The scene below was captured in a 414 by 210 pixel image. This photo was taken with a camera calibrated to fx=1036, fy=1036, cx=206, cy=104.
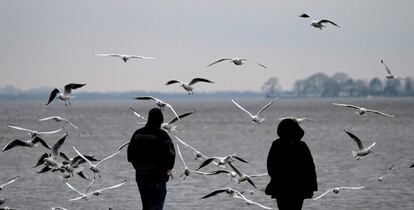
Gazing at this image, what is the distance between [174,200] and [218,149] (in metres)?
37.3

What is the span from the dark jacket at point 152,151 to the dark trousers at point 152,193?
0.25 ft

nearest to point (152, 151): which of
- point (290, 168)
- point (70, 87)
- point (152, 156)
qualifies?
point (152, 156)

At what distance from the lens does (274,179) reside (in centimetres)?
1258

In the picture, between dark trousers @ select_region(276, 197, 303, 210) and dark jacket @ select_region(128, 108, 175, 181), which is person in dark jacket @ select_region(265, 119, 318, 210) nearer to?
dark trousers @ select_region(276, 197, 303, 210)

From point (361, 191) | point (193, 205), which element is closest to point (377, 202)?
point (361, 191)

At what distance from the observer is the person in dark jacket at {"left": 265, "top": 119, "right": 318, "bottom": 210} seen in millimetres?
12289

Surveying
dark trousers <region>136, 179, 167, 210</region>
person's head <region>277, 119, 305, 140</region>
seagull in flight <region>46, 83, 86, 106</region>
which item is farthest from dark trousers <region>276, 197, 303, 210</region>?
seagull in flight <region>46, 83, 86, 106</region>

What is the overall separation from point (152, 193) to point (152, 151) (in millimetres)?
617

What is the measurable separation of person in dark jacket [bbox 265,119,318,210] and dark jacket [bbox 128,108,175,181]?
1.38m

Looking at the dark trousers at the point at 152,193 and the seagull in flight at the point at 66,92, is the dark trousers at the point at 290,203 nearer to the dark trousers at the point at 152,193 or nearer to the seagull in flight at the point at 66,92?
the dark trousers at the point at 152,193

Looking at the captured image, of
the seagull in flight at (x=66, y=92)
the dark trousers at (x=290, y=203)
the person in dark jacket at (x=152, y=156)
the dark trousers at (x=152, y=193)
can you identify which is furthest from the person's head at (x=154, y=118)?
the seagull in flight at (x=66, y=92)

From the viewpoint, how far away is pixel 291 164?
40.5 feet

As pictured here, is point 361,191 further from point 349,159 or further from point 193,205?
point 349,159

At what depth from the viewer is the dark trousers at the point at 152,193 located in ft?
43.5
